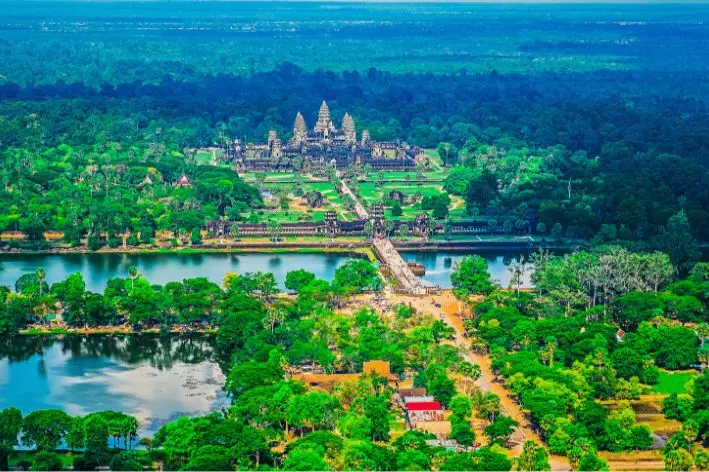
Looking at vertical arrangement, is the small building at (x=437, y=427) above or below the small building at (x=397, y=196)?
below

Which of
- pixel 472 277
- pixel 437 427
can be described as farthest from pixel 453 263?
pixel 437 427

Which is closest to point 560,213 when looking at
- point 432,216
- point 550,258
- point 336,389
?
point 432,216

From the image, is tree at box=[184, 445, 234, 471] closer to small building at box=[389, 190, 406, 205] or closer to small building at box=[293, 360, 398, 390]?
small building at box=[293, 360, 398, 390]

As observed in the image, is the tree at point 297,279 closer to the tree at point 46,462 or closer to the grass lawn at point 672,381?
the grass lawn at point 672,381

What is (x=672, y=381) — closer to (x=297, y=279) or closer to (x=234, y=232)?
(x=297, y=279)

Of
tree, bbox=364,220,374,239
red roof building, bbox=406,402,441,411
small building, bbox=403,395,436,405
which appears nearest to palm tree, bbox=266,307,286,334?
small building, bbox=403,395,436,405

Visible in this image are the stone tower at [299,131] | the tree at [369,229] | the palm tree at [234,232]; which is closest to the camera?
the palm tree at [234,232]

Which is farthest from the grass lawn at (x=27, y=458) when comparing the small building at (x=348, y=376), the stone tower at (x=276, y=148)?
the stone tower at (x=276, y=148)
